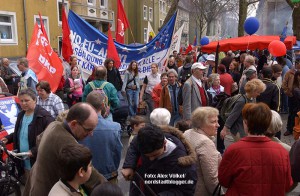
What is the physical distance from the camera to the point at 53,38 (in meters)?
22.4

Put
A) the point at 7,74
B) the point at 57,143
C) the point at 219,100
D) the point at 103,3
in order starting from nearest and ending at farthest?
the point at 57,143
the point at 219,100
the point at 7,74
the point at 103,3

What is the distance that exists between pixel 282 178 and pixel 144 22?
38.9 metres

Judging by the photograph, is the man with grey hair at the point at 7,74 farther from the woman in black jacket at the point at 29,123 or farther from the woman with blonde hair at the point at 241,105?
the woman with blonde hair at the point at 241,105

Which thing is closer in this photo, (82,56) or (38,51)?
(38,51)

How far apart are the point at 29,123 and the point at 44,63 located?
308 centimetres

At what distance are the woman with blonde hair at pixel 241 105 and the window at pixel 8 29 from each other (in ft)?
55.3

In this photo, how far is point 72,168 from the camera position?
2.00m

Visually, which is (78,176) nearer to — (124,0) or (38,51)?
(38,51)

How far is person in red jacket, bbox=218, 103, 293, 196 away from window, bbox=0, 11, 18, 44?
18.6 m

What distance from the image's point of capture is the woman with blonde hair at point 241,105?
4648mm

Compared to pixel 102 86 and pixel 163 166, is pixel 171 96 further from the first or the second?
pixel 163 166

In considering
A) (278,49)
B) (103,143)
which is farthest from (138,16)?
(103,143)

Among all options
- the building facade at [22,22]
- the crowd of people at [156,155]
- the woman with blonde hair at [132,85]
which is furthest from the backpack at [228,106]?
the building facade at [22,22]

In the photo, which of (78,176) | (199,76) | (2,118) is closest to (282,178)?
(78,176)
